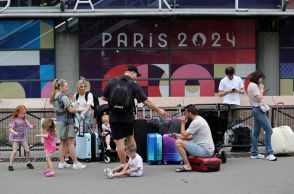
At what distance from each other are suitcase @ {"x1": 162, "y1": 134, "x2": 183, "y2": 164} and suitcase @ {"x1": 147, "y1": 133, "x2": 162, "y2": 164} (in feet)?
0.32

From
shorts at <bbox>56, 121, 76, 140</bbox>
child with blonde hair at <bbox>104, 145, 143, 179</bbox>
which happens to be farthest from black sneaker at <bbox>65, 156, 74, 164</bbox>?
child with blonde hair at <bbox>104, 145, 143, 179</bbox>

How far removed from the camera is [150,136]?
1166 centimetres

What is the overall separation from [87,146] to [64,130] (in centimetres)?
84

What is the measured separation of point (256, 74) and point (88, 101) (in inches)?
131

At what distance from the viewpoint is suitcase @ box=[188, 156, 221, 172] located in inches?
423

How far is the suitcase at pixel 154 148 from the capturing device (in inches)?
457

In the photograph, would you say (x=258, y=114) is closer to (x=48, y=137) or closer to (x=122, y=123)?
(x=122, y=123)

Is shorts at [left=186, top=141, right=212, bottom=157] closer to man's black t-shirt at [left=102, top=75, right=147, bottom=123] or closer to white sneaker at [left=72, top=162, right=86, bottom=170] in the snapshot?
man's black t-shirt at [left=102, top=75, right=147, bottom=123]

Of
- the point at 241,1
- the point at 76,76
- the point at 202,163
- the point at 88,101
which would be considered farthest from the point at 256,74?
the point at 76,76

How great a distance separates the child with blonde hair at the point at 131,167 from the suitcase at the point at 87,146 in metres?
1.65

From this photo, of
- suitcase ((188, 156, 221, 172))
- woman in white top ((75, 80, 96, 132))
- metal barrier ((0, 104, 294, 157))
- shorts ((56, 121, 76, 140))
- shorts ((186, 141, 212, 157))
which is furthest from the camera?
metal barrier ((0, 104, 294, 157))

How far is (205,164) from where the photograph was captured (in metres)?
10.7

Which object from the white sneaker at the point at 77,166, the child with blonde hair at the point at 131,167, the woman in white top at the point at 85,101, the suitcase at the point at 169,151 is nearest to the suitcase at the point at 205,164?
the suitcase at the point at 169,151

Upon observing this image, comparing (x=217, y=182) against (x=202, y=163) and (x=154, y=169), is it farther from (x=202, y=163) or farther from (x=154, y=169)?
(x=154, y=169)
